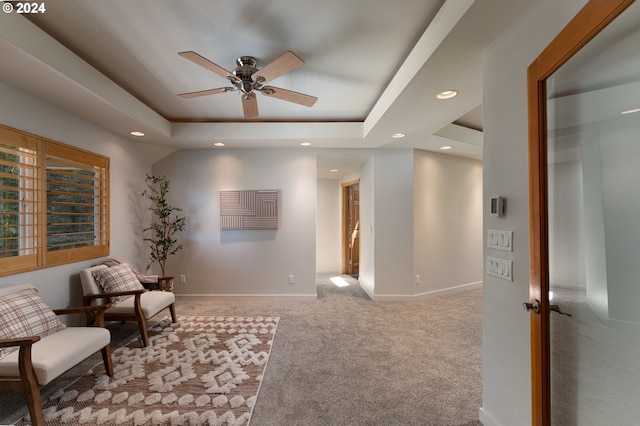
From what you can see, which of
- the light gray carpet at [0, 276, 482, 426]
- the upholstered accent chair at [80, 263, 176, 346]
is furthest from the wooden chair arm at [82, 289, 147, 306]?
the light gray carpet at [0, 276, 482, 426]

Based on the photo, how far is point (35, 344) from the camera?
1.97 m

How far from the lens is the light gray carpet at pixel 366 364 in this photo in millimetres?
1918

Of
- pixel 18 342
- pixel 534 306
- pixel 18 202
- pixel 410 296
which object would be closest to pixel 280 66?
pixel 534 306

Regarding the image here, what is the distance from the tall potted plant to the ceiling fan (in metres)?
2.32

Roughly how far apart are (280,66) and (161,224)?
134 inches

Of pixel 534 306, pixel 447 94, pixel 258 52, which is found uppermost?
pixel 258 52

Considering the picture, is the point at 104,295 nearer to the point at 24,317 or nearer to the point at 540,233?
the point at 24,317

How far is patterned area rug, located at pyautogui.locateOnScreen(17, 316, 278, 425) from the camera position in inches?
73.3

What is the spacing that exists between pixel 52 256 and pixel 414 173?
14.9 feet

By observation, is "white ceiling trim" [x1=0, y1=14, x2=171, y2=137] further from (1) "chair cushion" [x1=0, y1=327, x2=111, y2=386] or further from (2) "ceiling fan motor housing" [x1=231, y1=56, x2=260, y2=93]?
(1) "chair cushion" [x1=0, y1=327, x2=111, y2=386]

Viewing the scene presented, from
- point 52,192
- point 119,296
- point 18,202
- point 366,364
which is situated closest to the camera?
point 18,202

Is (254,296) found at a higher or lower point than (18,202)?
lower

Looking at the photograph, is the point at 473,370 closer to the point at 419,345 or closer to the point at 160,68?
the point at 419,345

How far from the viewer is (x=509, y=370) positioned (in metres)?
1.57
